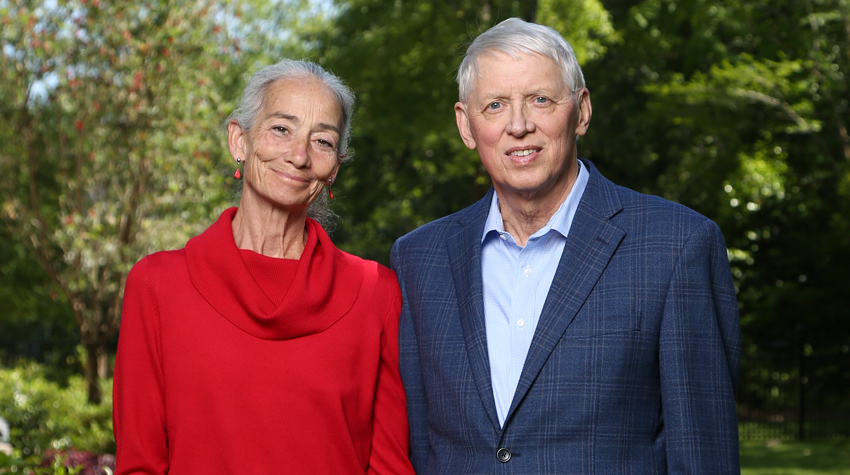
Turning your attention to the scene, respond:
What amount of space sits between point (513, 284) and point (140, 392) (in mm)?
1217

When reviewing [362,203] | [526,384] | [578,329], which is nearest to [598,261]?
[578,329]

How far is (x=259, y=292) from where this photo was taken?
8.55ft

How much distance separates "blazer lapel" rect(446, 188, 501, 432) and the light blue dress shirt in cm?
4

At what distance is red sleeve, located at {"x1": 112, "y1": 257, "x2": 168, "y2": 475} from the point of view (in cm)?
244

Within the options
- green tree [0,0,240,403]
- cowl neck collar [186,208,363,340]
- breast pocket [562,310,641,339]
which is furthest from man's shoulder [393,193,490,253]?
green tree [0,0,240,403]

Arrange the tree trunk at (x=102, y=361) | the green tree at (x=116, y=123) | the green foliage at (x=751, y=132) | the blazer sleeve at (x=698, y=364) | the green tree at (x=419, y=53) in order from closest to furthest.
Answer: the blazer sleeve at (x=698, y=364) < the green tree at (x=116, y=123) < the tree trunk at (x=102, y=361) < the green tree at (x=419, y=53) < the green foliage at (x=751, y=132)

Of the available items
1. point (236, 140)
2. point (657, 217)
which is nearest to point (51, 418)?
point (236, 140)

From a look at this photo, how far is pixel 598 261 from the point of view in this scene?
256cm

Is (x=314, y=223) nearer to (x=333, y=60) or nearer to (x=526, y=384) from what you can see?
(x=526, y=384)

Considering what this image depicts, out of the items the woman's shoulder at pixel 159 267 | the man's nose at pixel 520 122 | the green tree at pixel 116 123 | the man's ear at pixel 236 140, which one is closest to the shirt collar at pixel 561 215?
the man's nose at pixel 520 122

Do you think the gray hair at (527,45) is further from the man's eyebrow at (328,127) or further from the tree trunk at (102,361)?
the tree trunk at (102,361)

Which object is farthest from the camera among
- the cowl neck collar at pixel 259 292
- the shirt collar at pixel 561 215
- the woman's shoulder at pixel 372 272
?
the woman's shoulder at pixel 372 272

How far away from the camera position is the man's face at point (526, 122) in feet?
8.73

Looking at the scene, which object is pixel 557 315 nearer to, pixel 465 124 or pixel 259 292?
pixel 465 124
